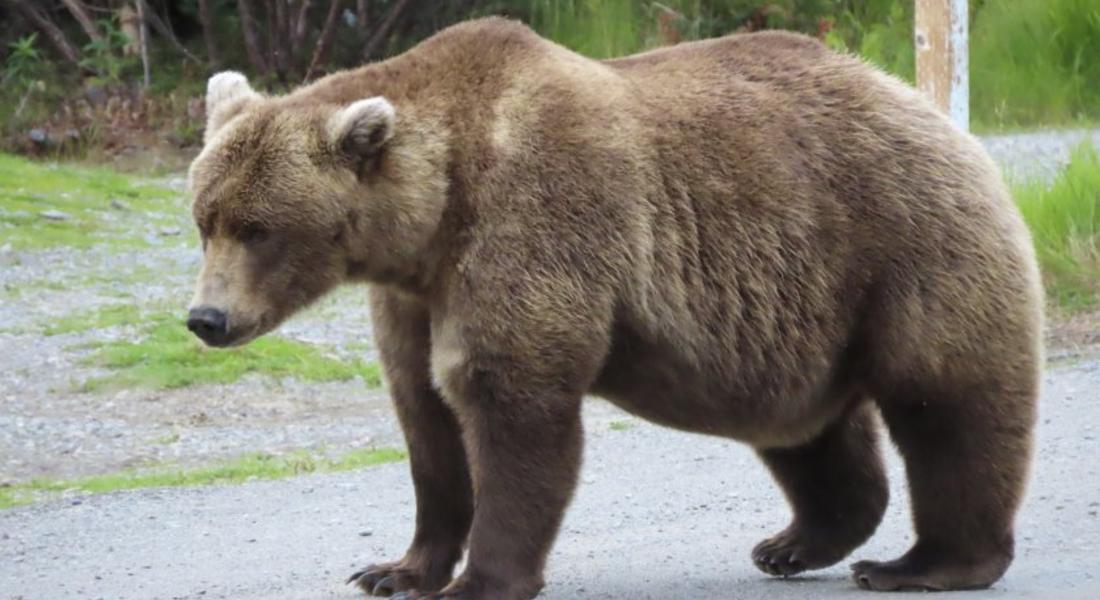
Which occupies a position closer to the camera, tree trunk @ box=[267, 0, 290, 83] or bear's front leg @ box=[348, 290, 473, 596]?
bear's front leg @ box=[348, 290, 473, 596]

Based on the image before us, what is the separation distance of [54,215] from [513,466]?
407 inches

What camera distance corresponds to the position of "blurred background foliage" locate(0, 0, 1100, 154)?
1789 cm

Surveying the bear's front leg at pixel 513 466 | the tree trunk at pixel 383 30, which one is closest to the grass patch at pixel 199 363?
the bear's front leg at pixel 513 466

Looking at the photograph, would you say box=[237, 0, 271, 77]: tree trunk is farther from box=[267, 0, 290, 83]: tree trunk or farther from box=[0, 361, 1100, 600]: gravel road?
box=[0, 361, 1100, 600]: gravel road

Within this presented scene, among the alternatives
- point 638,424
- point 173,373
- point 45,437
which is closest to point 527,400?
point 638,424

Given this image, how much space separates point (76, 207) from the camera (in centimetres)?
1533

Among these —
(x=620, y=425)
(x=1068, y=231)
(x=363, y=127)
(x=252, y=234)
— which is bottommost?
(x=620, y=425)

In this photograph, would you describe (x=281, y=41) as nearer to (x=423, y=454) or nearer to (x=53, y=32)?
(x=53, y=32)

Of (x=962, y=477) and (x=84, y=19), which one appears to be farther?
(x=84, y=19)

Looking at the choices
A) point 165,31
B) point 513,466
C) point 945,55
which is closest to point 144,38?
point 165,31

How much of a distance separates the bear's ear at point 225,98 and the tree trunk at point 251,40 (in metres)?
12.6

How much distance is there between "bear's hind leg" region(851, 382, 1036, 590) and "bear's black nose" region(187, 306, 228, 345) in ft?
6.96

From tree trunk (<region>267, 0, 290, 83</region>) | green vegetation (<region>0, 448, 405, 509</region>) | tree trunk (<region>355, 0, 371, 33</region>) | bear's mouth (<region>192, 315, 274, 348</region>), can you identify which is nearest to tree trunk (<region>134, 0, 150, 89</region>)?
tree trunk (<region>267, 0, 290, 83</region>)

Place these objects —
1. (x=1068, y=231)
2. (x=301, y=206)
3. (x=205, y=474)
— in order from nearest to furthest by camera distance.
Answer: (x=301, y=206), (x=205, y=474), (x=1068, y=231)
